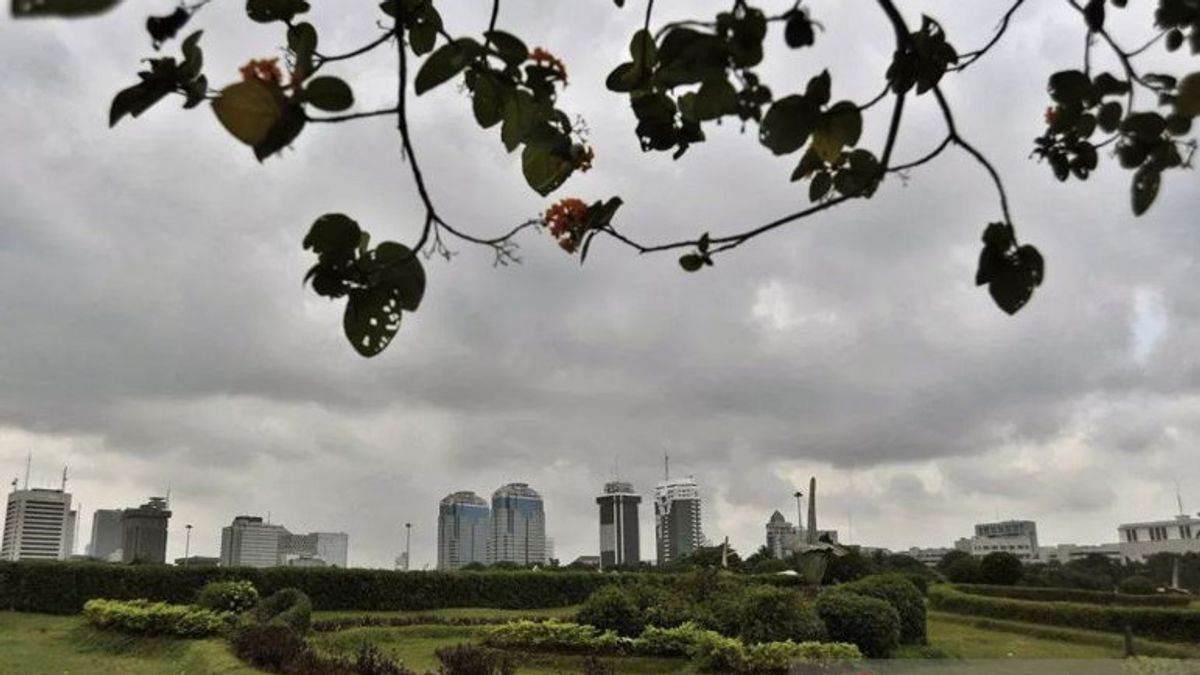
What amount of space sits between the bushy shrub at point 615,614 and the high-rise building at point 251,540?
3408cm

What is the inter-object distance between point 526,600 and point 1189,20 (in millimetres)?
22202

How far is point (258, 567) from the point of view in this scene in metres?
18.9

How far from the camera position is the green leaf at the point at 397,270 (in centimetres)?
101

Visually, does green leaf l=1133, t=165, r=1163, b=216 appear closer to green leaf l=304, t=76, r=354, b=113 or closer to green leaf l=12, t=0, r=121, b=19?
green leaf l=304, t=76, r=354, b=113

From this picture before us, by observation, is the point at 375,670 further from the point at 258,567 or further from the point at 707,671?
the point at 258,567

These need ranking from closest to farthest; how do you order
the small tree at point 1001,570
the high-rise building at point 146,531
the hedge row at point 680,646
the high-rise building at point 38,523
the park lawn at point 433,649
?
the hedge row at point 680,646, the park lawn at point 433,649, the small tree at point 1001,570, the high-rise building at point 146,531, the high-rise building at point 38,523

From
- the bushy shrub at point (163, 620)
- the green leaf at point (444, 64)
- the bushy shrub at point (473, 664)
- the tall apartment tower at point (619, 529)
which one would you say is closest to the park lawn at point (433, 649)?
the bushy shrub at point (473, 664)

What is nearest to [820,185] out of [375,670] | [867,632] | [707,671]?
[375,670]

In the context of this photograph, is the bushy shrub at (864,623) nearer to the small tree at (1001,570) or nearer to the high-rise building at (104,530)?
the small tree at (1001,570)

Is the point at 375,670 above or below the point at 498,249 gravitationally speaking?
below

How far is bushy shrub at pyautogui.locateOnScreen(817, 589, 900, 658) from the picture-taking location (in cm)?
1255

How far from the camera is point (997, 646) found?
1550cm

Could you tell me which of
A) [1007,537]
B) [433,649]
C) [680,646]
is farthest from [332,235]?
[1007,537]

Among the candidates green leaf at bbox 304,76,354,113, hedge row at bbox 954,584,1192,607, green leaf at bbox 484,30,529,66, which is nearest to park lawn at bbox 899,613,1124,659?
hedge row at bbox 954,584,1192,607
